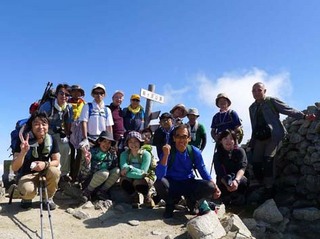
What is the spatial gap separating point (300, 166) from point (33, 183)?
7.14 metres

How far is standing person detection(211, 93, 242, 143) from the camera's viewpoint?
8.35m

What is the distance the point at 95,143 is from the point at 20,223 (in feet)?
7.68

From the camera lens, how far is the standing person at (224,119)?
329 inches

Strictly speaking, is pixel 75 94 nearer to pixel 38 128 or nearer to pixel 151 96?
pixel 38 128

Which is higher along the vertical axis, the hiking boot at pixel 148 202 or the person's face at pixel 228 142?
the person's face at pixel 228 142

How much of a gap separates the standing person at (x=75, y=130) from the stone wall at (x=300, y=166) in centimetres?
545

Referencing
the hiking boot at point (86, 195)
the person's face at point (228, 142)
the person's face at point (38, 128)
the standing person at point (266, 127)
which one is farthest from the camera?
the standing person at point (266, 127)

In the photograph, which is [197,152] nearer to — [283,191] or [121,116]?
Result: [121,116]

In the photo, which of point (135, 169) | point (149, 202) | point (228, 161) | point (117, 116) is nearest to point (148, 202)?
point (149, 202)

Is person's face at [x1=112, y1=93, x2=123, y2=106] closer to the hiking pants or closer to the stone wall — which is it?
the hiking pants

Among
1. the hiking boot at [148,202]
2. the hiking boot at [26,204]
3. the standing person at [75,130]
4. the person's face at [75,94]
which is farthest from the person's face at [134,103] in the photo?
the hiking boot at [26,204]

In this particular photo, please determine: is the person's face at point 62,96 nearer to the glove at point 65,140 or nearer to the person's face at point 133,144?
the glove at point 65,140

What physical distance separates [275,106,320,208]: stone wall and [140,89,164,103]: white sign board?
4.04 m

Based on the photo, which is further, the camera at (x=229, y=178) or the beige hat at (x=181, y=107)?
the beige hat at (x=181, y=107)
